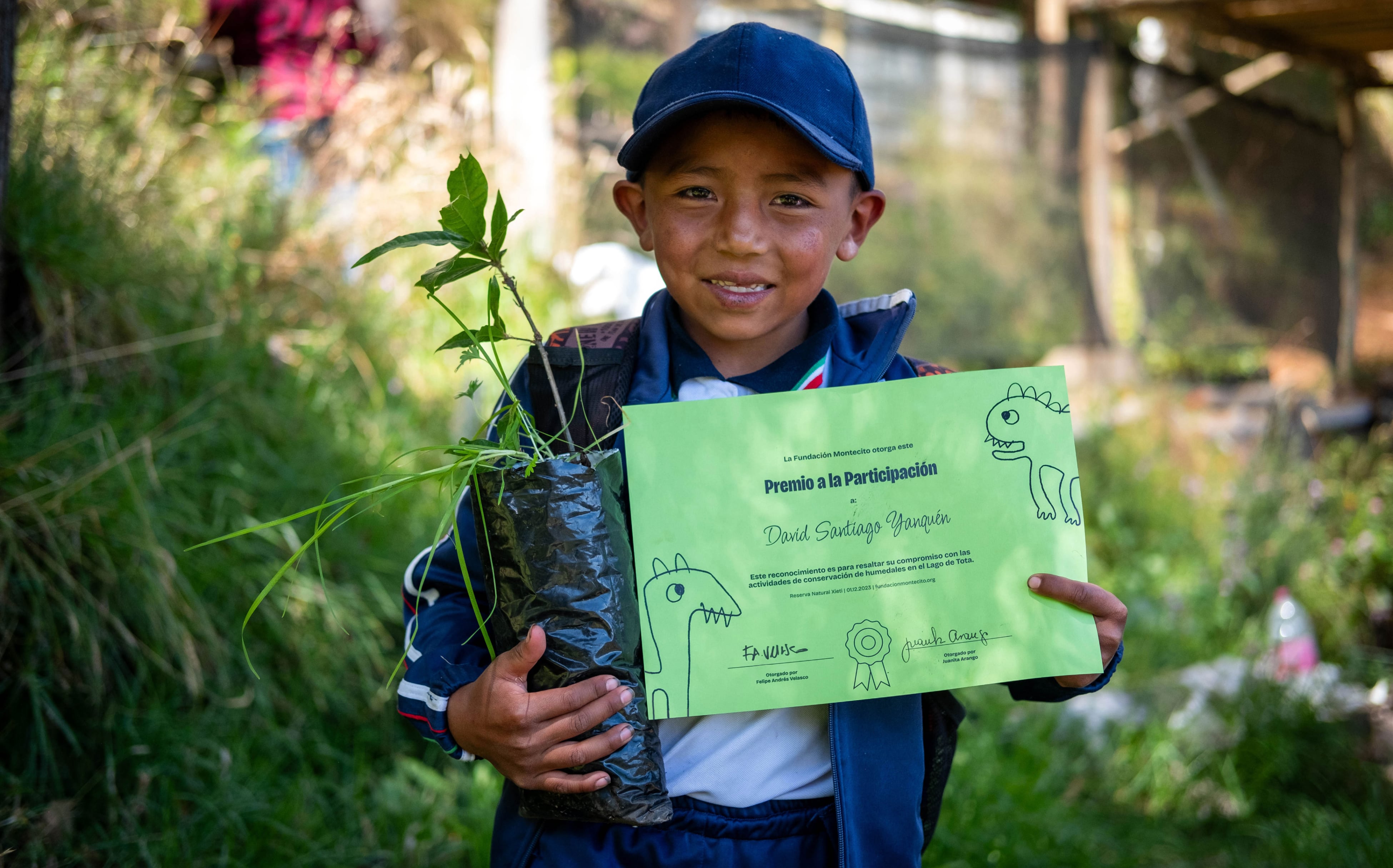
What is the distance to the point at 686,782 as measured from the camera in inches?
55.0

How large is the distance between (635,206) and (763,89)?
311mm

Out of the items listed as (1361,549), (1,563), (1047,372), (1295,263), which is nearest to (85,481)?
(1,563)

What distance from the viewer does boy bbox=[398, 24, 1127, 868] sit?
137 centimetres

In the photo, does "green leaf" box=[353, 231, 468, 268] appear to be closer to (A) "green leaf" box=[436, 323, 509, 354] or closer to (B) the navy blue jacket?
(A) "green leaf" box=[436, 323, 509, 354]

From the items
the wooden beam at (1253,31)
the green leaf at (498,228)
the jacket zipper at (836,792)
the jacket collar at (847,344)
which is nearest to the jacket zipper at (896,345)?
the jacket collar at (847,344)

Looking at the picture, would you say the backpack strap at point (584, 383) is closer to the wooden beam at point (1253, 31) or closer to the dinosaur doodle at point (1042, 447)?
the dinosaur doodle at point (1042, 447)

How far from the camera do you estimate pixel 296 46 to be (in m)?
4.63

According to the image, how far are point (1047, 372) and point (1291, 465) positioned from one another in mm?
4345

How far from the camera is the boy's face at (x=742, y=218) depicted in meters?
1.42

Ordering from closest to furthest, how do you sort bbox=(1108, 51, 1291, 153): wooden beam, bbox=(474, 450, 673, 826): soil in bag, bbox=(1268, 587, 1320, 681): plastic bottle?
bbox=(474, 450, 673, 826): soil in bag < bbox=(1268, 587, 1320, 681): plastic bottle < bbox=(1108, 51, 1291, 153): wooden beam

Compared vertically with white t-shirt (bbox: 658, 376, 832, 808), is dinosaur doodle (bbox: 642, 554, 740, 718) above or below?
above

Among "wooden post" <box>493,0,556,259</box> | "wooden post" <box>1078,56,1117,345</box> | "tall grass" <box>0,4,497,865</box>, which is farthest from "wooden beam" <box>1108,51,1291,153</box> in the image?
"tall grass" <box>0,4,497,865</box>

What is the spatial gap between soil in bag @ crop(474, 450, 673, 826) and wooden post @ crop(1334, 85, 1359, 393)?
317 inches

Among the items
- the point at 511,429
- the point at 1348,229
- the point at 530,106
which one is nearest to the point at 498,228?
the point at 511,429
